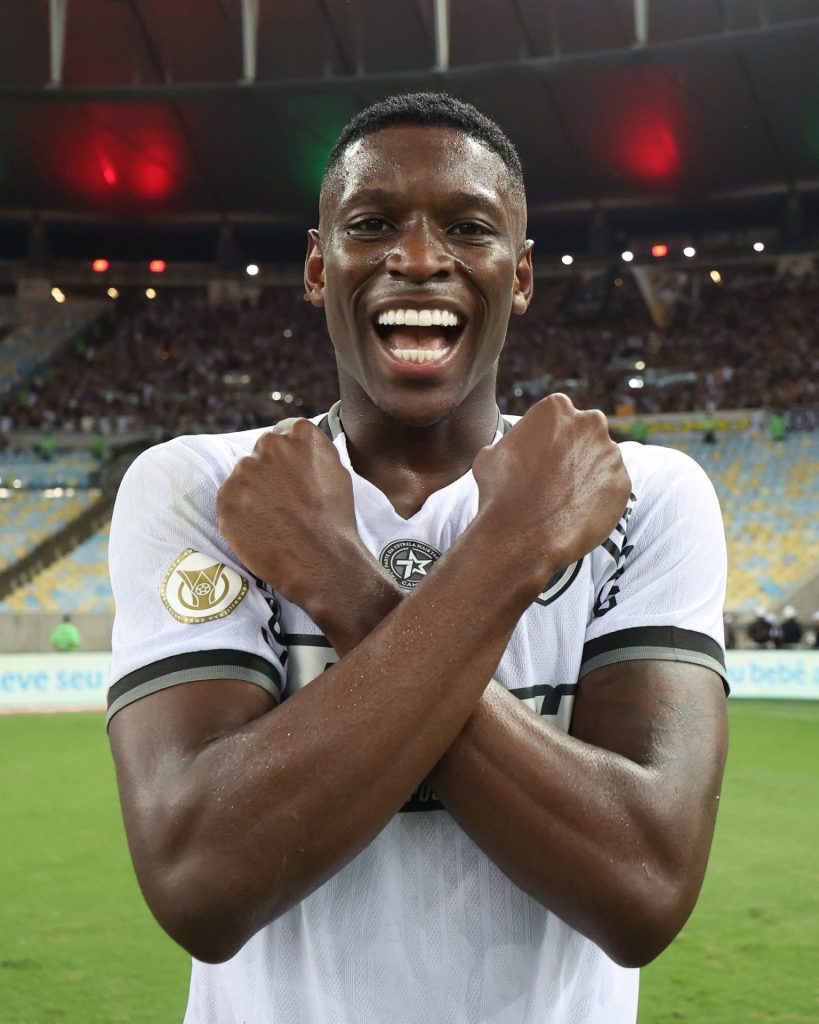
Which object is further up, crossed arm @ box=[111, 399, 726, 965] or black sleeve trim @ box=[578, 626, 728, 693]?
black sleeve trim @ box=[578, 626, 728, 693]

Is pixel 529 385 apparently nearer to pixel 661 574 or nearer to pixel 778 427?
pixel 778 427

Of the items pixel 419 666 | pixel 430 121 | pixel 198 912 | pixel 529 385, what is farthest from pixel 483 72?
pixel 198 912

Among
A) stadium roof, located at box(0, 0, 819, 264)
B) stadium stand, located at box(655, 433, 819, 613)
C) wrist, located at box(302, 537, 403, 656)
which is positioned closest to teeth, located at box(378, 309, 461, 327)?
wrist, located at box(302, 537, 403, 656)

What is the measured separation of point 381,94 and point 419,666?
26.4 meters

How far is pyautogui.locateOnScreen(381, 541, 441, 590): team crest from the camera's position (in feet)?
6.07

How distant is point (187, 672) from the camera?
1.70 m

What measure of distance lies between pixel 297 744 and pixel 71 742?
35.9ft

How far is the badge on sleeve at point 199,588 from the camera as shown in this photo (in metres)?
1.75

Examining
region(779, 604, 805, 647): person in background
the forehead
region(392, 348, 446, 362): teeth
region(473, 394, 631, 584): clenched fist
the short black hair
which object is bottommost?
region(779, 604, 805, 647): person in background

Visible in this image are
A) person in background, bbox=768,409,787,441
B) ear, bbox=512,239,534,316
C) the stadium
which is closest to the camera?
ear, bbox=512,239,534,316

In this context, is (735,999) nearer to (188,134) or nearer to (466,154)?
(466,154)

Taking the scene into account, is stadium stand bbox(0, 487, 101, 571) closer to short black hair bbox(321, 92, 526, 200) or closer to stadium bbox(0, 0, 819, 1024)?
stadium bbox(0, 0, 819, 1024)

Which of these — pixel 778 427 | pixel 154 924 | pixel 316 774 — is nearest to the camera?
pixel 316 774

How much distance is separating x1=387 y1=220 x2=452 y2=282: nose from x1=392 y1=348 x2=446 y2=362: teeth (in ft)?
0.39
